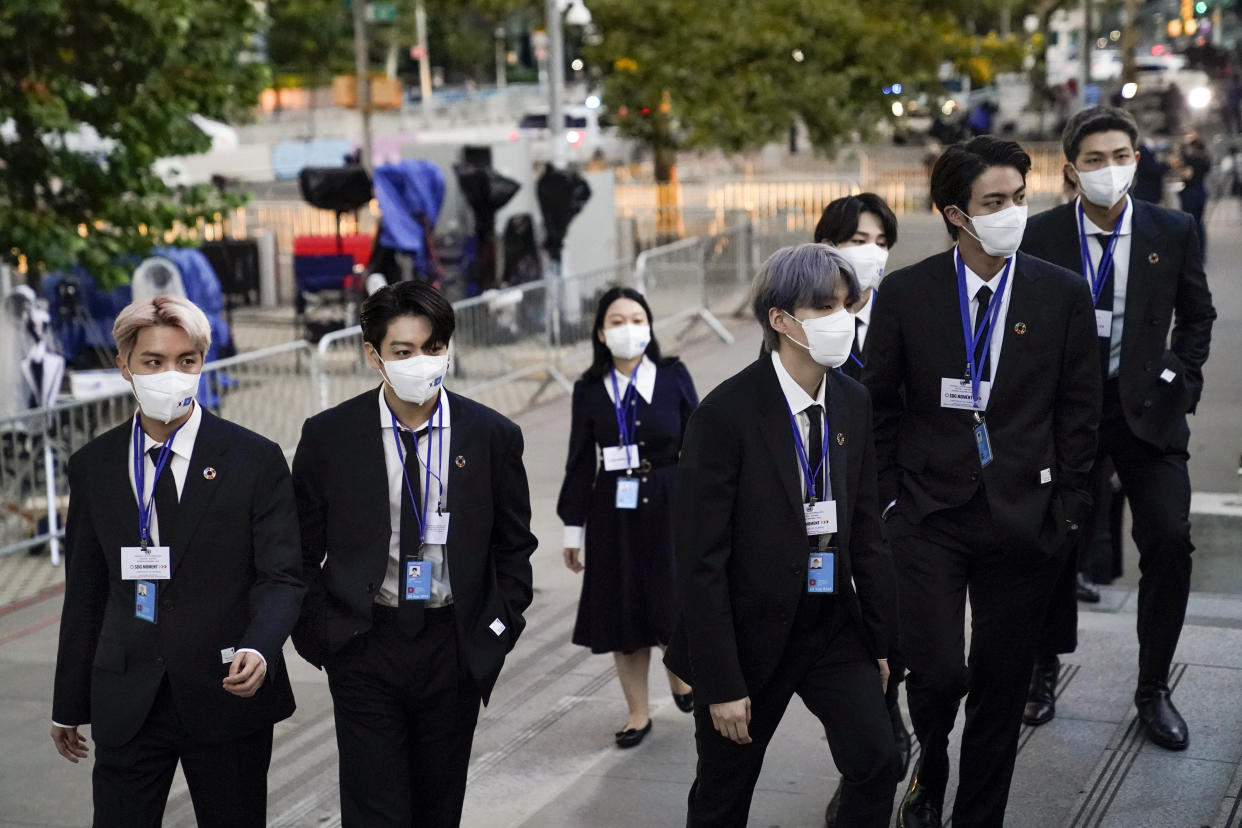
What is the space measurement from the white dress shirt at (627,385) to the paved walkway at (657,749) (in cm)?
82

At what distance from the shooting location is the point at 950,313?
4887mm

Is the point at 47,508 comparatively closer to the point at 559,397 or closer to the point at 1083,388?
the point at 559,397

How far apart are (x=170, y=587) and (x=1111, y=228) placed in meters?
3.35

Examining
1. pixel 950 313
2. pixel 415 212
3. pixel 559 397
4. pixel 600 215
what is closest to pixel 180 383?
pixel 950 313

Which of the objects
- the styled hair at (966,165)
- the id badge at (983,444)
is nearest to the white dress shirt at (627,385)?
the styled hair at (966,165)

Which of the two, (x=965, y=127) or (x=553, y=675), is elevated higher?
(x=965, y=127)

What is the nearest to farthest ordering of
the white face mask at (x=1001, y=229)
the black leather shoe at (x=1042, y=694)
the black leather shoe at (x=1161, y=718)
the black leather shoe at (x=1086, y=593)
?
the white face mask at (x=1001, y=229), the black leather shoe at (x=1161, y=718), the black leather shoe at (x=1042, y=694), the black leather shoe at (x=1086, y=593)

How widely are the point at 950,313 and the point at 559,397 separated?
36.1 feet

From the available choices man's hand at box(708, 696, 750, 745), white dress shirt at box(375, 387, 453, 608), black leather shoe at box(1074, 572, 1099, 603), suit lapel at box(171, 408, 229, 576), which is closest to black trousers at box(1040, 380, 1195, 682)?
man's hand at box(708, 696, 750, 745)

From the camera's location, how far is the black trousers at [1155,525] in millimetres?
5668

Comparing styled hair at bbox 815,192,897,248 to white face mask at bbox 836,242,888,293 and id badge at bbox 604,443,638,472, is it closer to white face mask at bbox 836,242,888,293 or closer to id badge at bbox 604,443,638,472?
white face mask at bbox 836,242,888,293

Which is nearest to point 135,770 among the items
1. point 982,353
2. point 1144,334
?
point 982,353

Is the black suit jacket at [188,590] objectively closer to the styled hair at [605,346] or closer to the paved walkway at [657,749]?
the paved walkway at [657,749]

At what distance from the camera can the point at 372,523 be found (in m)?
4.47
